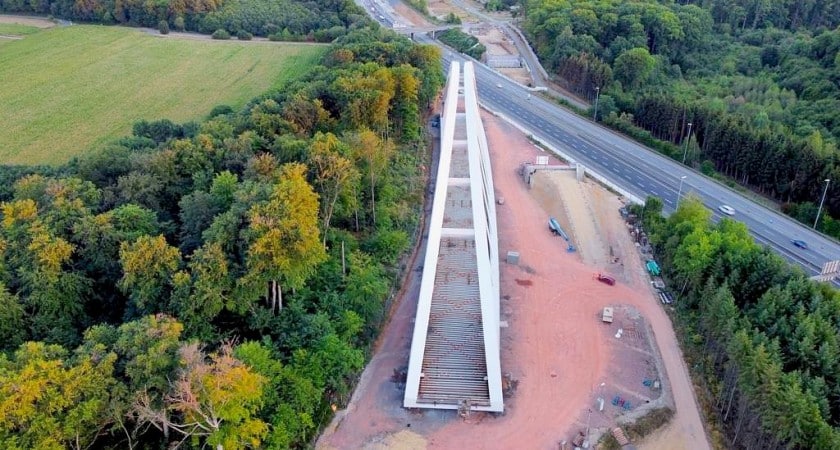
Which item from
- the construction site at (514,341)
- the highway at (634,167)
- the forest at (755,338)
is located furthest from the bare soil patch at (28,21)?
the forest at (755,338)

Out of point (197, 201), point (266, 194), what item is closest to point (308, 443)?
point (266, 194)

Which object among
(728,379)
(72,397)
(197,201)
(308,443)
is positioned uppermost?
(197,201)

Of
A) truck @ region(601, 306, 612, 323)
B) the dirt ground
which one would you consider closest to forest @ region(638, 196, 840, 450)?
the dirt ground

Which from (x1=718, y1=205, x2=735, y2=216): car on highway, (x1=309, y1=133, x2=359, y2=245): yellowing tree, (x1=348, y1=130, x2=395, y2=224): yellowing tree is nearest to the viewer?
(x1=309, y1=133, x2=359, y2=245): yellowing tree

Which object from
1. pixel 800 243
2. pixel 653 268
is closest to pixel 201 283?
pixel 653 268

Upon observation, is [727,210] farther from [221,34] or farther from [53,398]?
[221,34]

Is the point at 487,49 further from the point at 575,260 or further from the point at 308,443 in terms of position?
the point at 308,443

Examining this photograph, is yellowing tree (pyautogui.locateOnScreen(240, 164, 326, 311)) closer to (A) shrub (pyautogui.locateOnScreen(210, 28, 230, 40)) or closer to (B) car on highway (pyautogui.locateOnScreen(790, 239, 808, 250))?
(B) car on highway (pyautogui.locateOnScreen(790, 239, 808, 250))
